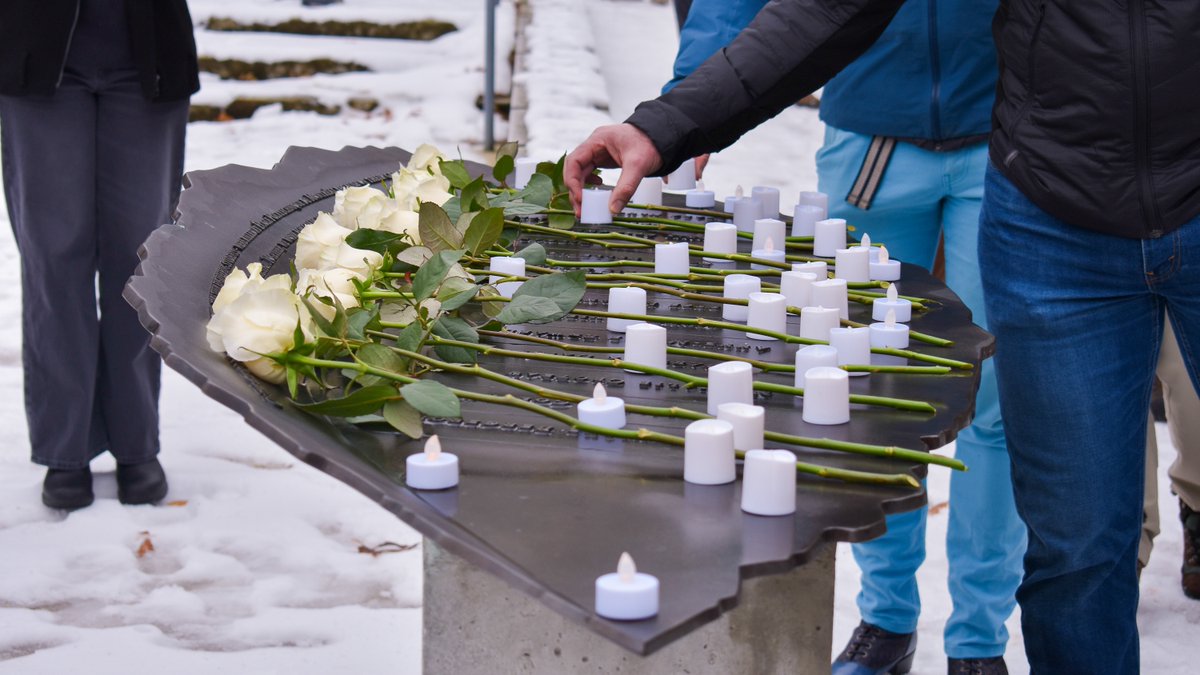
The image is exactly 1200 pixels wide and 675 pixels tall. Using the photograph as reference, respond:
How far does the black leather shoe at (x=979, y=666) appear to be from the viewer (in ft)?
8.38

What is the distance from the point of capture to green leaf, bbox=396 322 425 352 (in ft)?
4.60

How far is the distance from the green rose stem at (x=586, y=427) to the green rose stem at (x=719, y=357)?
0.14m

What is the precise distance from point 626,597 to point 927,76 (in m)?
1.69

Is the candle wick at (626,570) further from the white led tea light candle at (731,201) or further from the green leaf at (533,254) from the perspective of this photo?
→ the white led tea light candle at (731,201)

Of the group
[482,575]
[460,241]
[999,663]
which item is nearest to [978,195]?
[999,663]

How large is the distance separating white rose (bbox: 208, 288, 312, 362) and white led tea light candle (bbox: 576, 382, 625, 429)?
0.30 m

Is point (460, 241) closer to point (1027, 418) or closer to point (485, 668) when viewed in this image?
point (485, 668)

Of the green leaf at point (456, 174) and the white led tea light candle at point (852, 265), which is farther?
the green leaf at point (456, 174)

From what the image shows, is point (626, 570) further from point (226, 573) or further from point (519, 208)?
point (226, 573)

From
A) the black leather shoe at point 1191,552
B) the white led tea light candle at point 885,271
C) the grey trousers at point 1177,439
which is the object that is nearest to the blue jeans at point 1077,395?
the white led tea light candle at point 885,271

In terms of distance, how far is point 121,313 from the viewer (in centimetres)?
332

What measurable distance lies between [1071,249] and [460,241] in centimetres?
77

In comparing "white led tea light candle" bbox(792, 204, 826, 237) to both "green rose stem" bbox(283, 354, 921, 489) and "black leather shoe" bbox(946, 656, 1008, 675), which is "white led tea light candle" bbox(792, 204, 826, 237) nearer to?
"green rose stem" bbox(283, 354, 921, 489)

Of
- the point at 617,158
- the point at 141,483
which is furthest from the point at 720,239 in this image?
the point at 141,483
